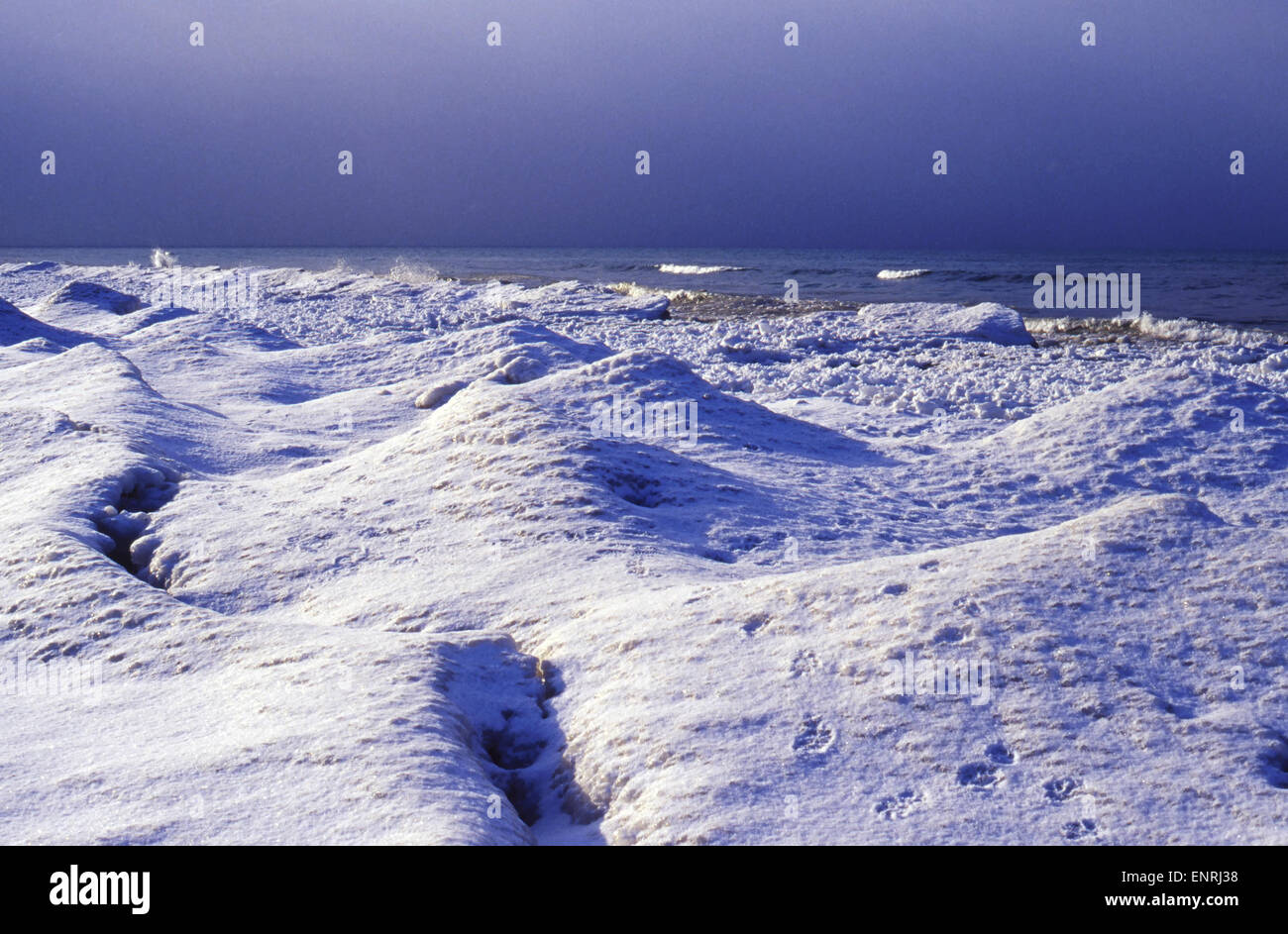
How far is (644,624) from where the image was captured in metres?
4.33

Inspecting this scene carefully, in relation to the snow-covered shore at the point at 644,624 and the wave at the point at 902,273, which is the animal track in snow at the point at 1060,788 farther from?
the wave at the point at 902,273

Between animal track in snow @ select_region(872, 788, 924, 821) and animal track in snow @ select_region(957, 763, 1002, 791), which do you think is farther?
animal track in snow @ select_region(957, 763, 1002, 791)

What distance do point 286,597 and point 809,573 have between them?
273cm

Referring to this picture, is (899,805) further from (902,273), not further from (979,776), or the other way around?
(902,273)

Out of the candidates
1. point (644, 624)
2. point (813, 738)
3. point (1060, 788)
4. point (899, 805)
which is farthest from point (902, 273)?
point (899, 805)

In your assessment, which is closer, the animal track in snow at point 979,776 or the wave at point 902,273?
the animal track in snow at point 979,776

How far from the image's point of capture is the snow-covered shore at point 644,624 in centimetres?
322

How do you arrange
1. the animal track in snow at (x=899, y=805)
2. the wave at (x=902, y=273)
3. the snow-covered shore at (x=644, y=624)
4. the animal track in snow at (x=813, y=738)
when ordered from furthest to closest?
the wave at (x=902, y=273) < the animal track in snow at (x=813, y=738) < the snow-covered shore at (x=644, y=624) < the animal track in snow at (x=899, y=805)

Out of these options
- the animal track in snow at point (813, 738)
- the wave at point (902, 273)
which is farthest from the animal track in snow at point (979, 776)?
the wave at point (902, 273)

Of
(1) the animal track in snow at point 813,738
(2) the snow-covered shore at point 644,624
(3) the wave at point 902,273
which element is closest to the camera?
(2) the snow-covered shore at point 644,624

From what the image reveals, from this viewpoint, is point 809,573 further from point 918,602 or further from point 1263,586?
point 1263,586

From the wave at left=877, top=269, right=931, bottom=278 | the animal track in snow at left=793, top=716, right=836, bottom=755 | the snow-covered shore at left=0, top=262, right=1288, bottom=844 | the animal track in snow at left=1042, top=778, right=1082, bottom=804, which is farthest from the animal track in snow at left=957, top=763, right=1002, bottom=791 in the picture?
the wave at left=877, top=269, right=931, bottom=278

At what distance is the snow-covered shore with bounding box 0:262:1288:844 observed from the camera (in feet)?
10.6

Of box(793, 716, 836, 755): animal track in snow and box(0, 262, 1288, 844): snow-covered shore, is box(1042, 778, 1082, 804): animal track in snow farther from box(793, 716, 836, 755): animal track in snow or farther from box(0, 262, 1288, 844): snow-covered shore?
box(793, 716, 836, 755): animal track in snow
